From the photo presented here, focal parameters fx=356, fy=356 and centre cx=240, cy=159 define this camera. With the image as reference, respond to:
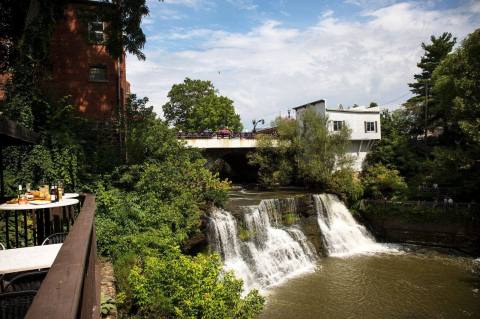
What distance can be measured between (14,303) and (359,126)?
124 ft

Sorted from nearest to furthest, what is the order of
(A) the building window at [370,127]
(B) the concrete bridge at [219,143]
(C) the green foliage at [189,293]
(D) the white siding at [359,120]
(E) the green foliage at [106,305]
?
(E) the green foliage at [106,305], (C) the green foliage at [189,293], (B) the concrete bridge at [219,143], (D) the white siding at [359,120], (A) the building window at [370,127]

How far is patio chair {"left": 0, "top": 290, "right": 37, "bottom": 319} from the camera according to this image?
9.41 ft

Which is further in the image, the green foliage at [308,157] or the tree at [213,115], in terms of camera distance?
the tree at [213,115]

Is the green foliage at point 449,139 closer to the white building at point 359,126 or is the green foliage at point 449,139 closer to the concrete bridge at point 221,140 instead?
the white building at point 359,126

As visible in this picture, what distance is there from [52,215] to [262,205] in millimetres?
15430

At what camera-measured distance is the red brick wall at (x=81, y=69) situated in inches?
826

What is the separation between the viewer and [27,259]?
3.92 meters

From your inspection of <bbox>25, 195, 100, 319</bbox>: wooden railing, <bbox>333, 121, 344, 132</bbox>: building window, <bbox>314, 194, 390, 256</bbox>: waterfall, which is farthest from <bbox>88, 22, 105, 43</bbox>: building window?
<bbox>333, 121, 344, 132</bbox>: building window

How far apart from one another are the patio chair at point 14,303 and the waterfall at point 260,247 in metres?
14.5

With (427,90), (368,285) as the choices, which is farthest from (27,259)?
(427,90)

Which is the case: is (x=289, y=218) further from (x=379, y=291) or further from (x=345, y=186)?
(x=345, y=186)

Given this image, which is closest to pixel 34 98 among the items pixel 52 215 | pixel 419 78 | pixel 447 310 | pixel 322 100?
pixel 52 215

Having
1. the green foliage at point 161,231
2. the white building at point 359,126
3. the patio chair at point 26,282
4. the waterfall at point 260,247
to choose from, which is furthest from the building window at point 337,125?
the patio chair at point 26,282

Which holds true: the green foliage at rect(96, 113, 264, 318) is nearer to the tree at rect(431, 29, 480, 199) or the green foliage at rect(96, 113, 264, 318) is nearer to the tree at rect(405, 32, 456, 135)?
the tree at rect(431, 29, 480, 199)
